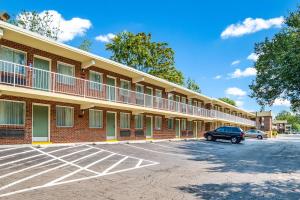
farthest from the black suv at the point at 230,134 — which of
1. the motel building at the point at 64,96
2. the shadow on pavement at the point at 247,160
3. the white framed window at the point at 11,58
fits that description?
the white framed window at the point at 11,58

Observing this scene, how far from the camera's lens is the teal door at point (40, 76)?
55.2 ft

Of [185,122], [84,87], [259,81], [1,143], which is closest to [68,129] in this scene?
[84,87]

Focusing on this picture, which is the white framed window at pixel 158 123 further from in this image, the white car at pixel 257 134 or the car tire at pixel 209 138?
the white car at pixel 257 134

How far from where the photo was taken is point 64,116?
63.8 feet

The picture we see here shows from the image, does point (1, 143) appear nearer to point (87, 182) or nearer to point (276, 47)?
point (87, 182)

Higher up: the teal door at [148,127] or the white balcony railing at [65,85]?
Result: the white balcony railing at [65,85]

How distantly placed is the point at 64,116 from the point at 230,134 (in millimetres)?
20932

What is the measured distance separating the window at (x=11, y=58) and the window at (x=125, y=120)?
10098 mm

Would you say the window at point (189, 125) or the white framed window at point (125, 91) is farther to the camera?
the window at point (189, 125)

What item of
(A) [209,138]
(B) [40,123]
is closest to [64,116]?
(B) [40,123]

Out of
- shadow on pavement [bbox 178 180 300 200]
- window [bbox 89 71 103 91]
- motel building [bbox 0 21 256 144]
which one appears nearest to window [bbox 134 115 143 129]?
motel building [bbox 0 21 256 144]

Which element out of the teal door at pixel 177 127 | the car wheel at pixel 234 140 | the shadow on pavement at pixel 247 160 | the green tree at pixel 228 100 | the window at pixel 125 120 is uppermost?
the green tree at pixel 228 100

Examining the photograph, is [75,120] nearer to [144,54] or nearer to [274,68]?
[274,68]

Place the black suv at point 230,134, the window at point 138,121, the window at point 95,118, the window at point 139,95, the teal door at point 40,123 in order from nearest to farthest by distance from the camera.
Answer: the teal door at point 40,123 < the window at point 95,118 < the window at point 139,95 < the window at point 138,121 < the black suv at point 230,134
